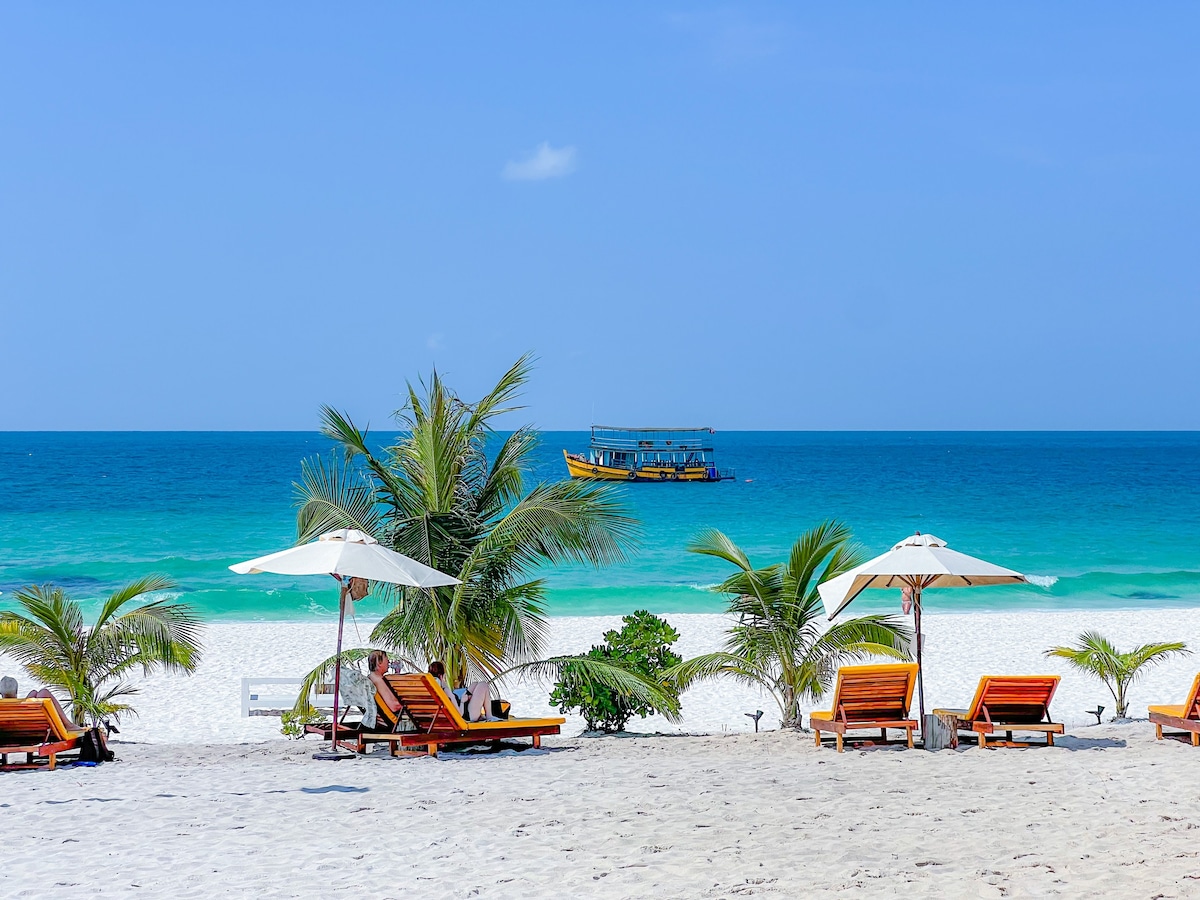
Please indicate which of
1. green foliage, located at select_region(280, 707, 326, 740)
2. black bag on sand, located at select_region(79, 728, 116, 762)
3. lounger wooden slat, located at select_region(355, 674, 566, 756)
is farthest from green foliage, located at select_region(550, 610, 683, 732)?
black bag on sand, located at select_region(79, 728, 116, 762)

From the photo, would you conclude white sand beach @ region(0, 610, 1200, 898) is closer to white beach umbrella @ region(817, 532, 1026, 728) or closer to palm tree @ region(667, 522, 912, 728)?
palm tree @ region(667, 522, 912, 728)

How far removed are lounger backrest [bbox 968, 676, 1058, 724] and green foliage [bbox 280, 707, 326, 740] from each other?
553 centimetres

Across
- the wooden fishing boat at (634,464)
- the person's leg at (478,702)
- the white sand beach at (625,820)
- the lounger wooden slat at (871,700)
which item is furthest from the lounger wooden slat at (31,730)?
the wooden fishing boat at (634,464)

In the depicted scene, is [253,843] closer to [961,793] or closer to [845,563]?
[961,793]

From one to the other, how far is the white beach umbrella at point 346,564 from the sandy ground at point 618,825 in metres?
1.39

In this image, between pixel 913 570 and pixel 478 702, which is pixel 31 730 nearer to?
pixel 478 702

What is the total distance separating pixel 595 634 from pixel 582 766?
13048 mm

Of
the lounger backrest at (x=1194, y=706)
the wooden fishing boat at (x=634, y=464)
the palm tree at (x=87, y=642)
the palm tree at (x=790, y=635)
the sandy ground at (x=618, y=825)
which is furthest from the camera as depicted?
the wooden fishing boat at (x=634, y=464)

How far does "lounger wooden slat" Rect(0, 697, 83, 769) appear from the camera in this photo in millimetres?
A: 8305

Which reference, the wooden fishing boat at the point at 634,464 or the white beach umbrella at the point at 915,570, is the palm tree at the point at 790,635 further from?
the wooden fishing boat at the point at 634,464

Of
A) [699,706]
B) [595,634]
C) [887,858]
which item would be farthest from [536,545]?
[595,634]

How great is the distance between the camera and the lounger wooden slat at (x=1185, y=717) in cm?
920

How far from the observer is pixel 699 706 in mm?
13773

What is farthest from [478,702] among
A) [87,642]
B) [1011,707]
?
[1011,707]
